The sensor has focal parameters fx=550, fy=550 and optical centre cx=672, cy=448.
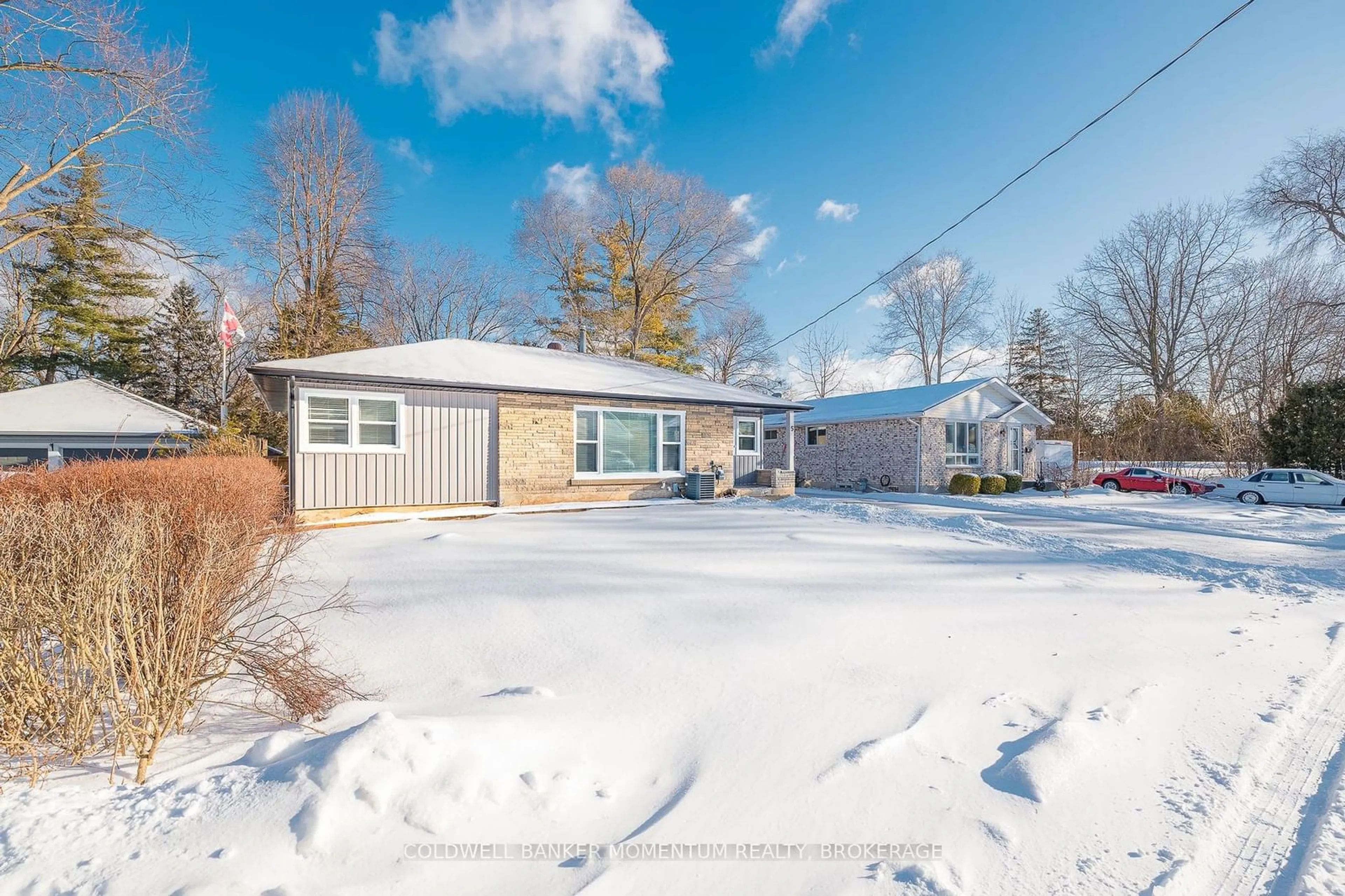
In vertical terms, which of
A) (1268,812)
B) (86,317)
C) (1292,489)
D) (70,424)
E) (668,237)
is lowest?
(1268,812)

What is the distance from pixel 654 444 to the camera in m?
12.9

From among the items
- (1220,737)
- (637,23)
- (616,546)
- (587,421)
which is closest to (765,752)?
(1220,737)

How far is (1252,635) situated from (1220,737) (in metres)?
2.45

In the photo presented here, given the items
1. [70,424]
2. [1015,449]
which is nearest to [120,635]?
[70,424]

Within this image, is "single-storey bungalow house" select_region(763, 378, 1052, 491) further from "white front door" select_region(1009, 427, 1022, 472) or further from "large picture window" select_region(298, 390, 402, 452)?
"large picture window" select_region(298, 390, 402, 452)

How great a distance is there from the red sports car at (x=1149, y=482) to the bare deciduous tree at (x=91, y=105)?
2700 cm

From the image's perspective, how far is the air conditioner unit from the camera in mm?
12844

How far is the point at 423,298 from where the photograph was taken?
94.1 feet

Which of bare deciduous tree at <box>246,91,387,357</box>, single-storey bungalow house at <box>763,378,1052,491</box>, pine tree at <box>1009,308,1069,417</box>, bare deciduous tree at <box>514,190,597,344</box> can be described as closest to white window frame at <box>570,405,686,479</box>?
single-storey bungalow house at <box>763,378,1052,491</box>

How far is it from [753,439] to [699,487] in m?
3.30

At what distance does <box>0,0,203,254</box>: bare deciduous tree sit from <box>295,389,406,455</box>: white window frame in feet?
14.4

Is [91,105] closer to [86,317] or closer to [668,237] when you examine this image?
[668,237]

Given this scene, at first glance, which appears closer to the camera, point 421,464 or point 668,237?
point 421,464

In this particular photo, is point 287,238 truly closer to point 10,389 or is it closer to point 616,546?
point 10,389
